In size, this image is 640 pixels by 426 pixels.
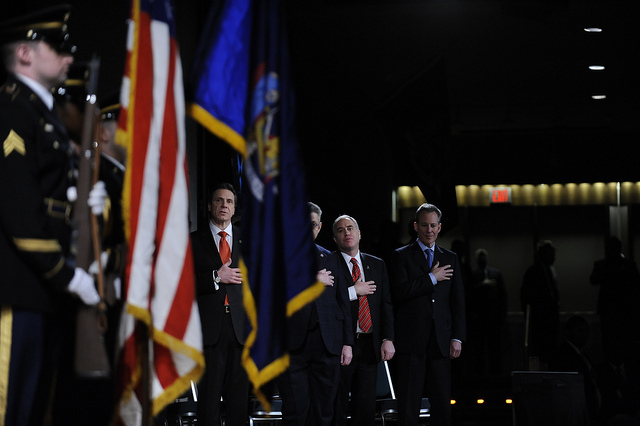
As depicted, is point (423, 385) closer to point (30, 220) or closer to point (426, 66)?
point (30, 220)

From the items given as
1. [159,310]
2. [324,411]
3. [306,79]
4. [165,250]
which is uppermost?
[306,79]

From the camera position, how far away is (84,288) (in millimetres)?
2986

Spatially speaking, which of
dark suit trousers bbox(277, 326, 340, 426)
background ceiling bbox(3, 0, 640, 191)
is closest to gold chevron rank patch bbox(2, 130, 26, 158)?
dark suit trousers bbox(277, 326, 340, 426)

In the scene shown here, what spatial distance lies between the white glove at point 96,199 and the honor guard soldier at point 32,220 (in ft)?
0.03

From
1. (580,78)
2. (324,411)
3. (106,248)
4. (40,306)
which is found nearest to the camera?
(40,306)

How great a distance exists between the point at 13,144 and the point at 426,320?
165 inches

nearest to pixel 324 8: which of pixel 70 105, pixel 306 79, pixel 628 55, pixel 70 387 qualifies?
pixel 306 79

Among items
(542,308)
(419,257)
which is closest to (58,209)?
(419,257)

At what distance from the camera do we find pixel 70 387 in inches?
126

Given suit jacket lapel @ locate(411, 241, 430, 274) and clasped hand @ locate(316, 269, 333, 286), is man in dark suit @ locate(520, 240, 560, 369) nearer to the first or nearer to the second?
suit jacket lapel @ locate(411, 241, 430, 274)

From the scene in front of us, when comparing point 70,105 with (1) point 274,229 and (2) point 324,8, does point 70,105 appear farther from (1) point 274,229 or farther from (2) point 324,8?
(2) point 324,8

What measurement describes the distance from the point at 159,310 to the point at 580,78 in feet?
34.3

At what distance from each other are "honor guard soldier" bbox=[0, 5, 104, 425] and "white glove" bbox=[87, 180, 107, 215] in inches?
0.4

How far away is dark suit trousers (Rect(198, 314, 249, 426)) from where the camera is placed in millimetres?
5652
